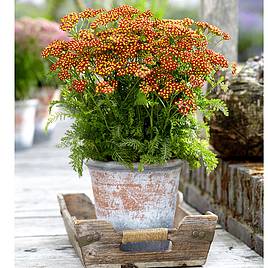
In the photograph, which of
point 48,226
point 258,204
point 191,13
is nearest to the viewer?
point 258,204

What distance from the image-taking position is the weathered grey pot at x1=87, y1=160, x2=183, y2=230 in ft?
7.28

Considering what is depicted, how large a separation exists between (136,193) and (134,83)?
0.33 m

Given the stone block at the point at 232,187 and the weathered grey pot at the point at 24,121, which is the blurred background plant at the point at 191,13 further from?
the stone block at the point at 232,187

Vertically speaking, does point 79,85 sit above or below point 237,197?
above

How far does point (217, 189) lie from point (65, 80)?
873mm

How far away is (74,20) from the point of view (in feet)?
7.21

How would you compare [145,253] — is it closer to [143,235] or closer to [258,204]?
[143,235]

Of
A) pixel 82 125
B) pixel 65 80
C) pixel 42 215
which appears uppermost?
pixel 65 80

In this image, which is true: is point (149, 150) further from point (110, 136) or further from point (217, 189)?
point (217, 189)

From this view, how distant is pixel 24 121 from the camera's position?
4609 millimetres

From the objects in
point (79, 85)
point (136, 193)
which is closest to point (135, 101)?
point (79, 85)

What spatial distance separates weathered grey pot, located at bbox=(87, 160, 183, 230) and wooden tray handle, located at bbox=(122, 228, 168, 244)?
71 mm
